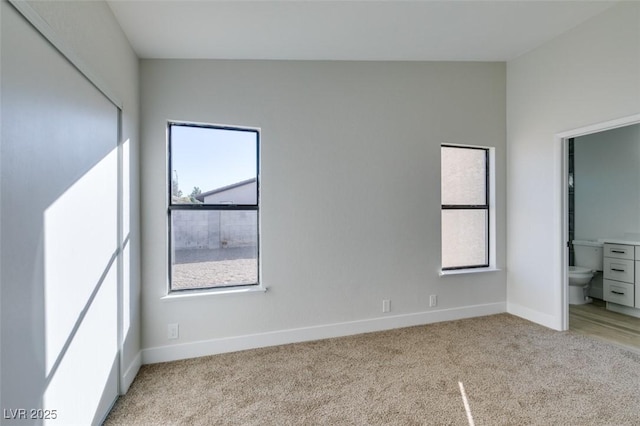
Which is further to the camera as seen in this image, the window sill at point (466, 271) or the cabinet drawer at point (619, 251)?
the cabinet drawer at point (619, 251)

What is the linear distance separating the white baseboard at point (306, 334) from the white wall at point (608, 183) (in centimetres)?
204

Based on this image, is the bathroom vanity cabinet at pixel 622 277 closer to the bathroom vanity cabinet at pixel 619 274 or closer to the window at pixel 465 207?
the bathroom vanity cabinet at pixel 619 274

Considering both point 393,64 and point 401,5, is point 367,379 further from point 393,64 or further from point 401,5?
point 393,64

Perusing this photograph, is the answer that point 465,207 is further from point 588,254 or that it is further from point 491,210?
point 588,254

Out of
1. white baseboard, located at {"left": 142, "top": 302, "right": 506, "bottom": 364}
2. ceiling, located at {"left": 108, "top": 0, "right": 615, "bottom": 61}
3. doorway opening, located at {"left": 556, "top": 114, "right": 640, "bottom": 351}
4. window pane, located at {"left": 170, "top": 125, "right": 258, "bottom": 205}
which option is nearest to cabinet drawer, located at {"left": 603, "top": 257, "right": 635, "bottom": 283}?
doorway opening, located at {"left": 556, "top": 114, "right": 640, "bottom": 351}

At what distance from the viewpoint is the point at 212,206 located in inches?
109

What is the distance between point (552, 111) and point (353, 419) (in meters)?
3.56

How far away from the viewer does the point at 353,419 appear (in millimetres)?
1853

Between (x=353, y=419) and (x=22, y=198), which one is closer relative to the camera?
(x=22, y=198)

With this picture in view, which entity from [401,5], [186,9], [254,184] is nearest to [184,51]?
[186,9]

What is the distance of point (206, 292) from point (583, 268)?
4.85 m

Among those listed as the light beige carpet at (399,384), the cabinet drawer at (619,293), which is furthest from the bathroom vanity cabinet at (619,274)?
the light beige carpet at (399,384)

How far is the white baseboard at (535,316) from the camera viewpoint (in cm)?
320

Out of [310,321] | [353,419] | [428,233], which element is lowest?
[353,419]
